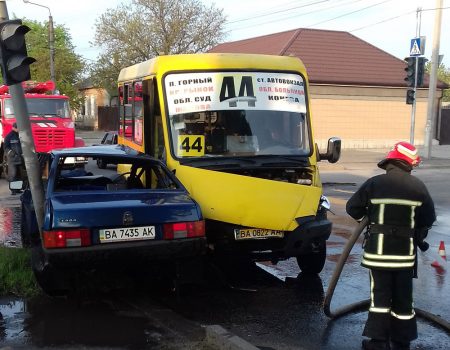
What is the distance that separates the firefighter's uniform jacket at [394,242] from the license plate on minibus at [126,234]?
195 centimetres

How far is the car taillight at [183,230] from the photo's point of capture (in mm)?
5285

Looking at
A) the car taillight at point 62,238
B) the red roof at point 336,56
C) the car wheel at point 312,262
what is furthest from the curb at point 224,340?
the red roof at point 336,56

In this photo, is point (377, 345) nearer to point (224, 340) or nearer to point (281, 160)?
point (224, 340)

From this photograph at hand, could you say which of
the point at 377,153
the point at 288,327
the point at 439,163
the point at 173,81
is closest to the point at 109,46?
the point at 377,153

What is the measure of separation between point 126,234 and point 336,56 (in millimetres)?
27505

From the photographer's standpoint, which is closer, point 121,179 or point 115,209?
point 115,209

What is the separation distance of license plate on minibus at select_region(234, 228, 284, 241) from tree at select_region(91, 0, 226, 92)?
31482 mm

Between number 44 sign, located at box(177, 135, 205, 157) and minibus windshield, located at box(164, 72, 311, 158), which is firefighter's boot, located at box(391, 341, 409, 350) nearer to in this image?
minibus windshield, located at box(164, 72, 311, 158)

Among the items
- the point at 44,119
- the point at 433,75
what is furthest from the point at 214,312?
the point at 433,75

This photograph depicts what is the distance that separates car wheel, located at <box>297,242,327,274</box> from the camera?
6699 mm

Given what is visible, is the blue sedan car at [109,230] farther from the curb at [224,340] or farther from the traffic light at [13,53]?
the traffic light at [13,53]

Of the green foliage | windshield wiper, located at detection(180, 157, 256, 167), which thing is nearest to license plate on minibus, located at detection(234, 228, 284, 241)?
windshield wiper, located at detection(180, 157, 256, 167)

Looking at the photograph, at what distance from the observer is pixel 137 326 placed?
502cm

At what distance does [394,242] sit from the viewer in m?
4.32
